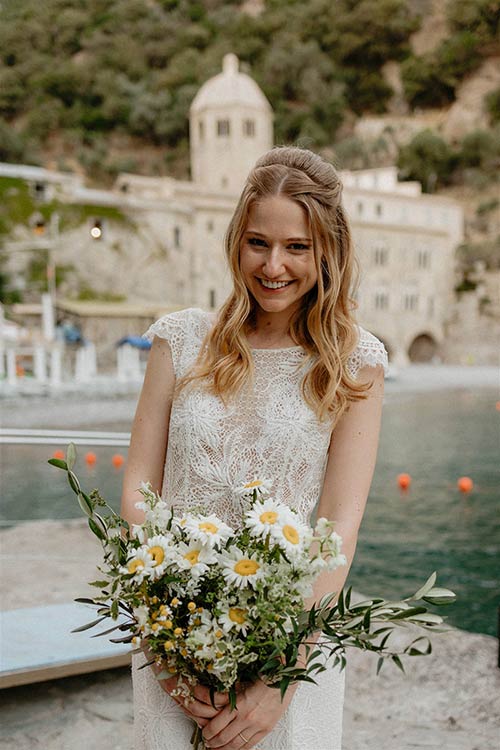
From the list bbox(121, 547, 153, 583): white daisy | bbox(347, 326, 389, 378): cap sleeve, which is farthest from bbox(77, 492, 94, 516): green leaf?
bbox(347, 326, 389, 378): cap sleeve

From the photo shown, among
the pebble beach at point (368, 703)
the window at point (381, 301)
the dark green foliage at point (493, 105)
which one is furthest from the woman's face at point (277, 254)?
the dark green foliage at point (493, 105)

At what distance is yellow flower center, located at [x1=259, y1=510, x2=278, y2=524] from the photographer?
0.99 meters

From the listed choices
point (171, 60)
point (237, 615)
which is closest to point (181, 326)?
point (237, 615)

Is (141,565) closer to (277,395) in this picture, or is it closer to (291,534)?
(291,534)

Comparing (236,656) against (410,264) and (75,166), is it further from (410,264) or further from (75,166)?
(75,166)

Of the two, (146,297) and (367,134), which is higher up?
(367,134)

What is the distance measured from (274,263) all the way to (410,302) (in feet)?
110

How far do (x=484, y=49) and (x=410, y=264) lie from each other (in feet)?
70.0

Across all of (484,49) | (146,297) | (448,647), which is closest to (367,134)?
(484,49)

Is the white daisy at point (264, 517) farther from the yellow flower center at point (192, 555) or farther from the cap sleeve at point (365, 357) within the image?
the cap sleeve at point (365, 357)

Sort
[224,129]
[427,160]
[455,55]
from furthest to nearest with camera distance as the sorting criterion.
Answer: [455,55]
[427,160]
[224,129]

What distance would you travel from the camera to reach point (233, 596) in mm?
1007

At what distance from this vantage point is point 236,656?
3.26 ft

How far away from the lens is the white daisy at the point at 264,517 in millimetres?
975
